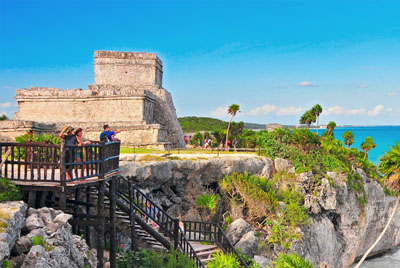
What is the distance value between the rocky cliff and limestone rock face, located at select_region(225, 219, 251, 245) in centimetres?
22

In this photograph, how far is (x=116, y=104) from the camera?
3148cm

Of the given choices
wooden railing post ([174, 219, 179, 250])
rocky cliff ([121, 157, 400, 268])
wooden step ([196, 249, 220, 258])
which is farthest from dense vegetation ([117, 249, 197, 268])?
rocky cliff ([121, 157, 400, 268])

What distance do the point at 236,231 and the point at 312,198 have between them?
810 cm

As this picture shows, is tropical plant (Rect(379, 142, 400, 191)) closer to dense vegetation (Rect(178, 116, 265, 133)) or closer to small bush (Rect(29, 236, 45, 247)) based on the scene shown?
small bush (Rect(29, 236, 45, 247))

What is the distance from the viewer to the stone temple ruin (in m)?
30.1

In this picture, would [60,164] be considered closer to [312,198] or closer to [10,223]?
[10,223]

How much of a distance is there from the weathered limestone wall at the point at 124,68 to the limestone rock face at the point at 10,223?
26.1 metres

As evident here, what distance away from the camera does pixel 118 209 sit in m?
15.8

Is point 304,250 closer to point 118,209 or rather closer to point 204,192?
point 204,192

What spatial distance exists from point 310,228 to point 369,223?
1126 centimetres

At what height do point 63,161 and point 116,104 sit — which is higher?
point 116,104

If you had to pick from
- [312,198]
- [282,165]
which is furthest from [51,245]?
[282,165]

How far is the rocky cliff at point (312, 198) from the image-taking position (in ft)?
69.6

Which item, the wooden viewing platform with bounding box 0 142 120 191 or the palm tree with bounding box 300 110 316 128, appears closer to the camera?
the wooden viewing platform with bounding box 0 142 120 191
